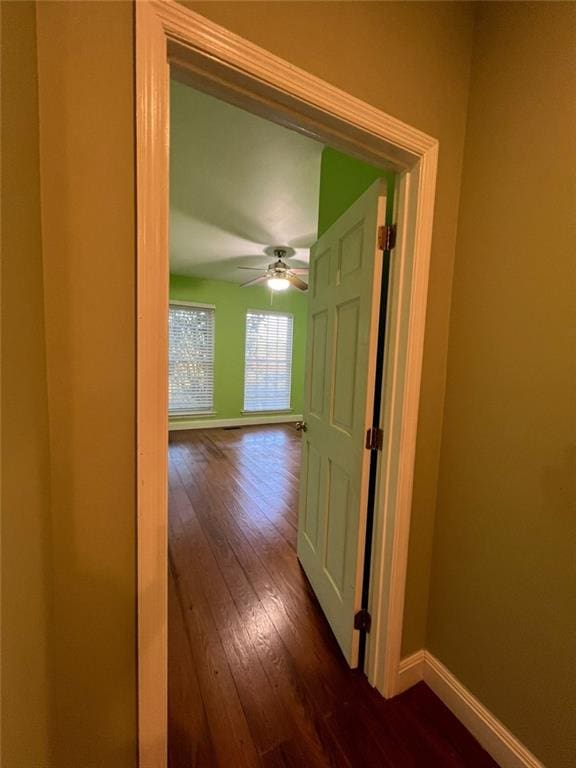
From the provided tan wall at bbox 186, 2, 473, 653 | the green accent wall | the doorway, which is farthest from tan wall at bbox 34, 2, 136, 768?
the green accent wall

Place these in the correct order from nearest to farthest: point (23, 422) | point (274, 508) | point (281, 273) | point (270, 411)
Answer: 1. point (23, 422)
2. point (274, 508)
3. point (281, 273)
4. point (270, 411)

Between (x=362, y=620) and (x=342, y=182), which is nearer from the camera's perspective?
(x=362, y=620)

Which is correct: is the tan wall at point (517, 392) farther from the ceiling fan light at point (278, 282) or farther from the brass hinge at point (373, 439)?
the ceiling fan light at point (278, 282)

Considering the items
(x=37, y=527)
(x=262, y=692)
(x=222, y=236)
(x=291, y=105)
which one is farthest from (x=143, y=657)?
(x=222, y=236)

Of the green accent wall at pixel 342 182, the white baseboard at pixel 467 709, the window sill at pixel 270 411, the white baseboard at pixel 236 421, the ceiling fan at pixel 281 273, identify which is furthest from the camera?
the window sill at pixel 270 411

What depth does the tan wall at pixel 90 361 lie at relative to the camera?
0.62 m

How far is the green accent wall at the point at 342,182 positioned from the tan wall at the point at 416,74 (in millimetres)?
236

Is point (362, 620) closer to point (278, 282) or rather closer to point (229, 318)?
point (278, 282)

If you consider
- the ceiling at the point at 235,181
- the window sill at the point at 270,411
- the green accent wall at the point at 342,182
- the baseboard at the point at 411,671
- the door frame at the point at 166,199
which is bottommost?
the baseboard at the point at 411,671

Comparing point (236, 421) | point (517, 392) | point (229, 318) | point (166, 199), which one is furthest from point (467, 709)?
point (229, 318)

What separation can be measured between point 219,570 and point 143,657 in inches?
49.0

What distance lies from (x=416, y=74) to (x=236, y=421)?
520cm

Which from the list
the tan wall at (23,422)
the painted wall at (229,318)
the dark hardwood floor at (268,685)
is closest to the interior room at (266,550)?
the dark hardwood floor at (268,685)

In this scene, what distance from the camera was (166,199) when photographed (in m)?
0.72
